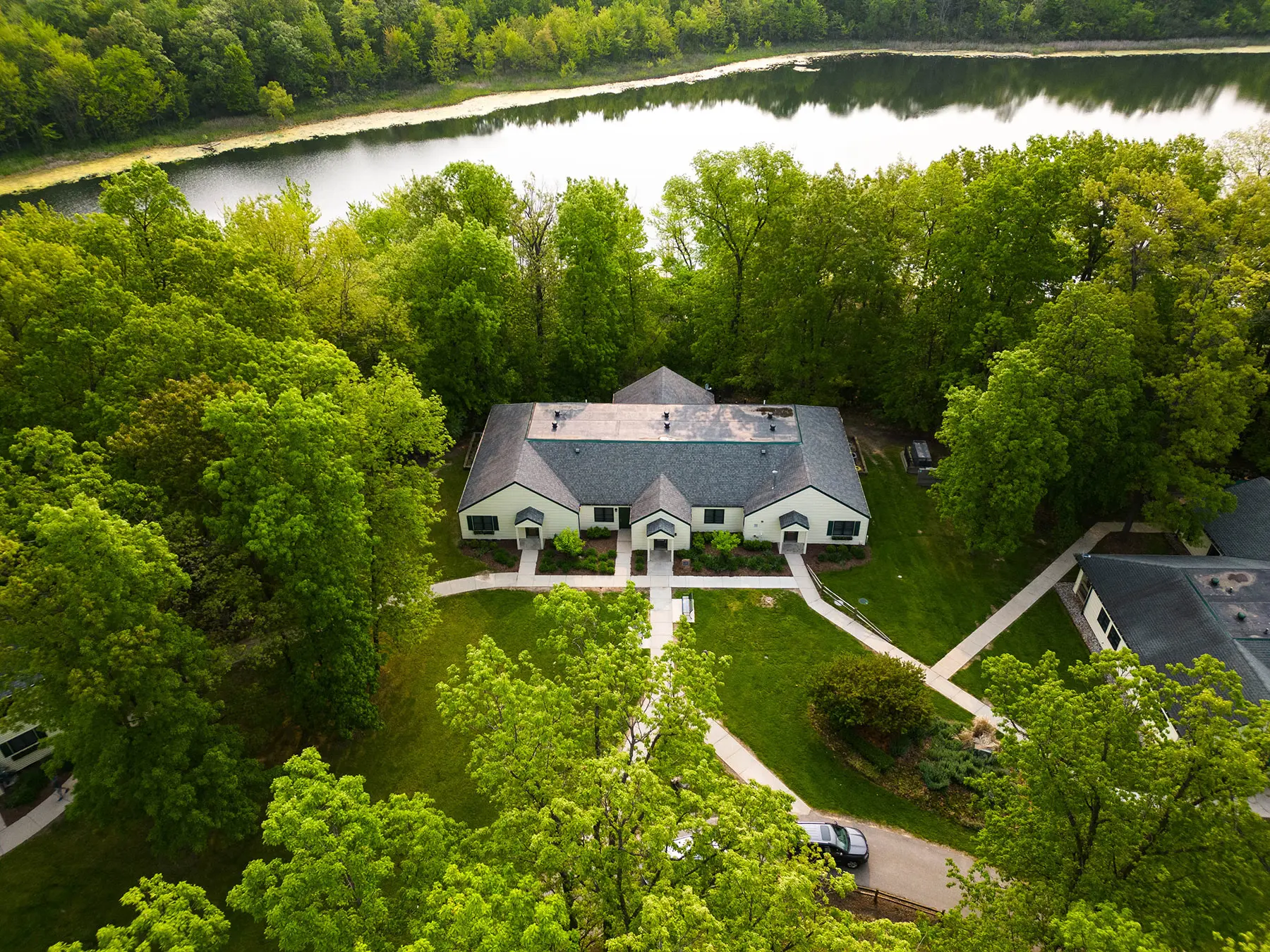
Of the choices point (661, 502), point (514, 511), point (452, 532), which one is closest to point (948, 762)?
point (661, 502)

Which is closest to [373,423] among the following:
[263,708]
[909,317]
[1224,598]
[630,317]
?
[263,708]

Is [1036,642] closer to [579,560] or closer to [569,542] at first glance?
[579,560]

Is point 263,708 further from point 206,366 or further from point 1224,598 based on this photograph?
point 1224,598

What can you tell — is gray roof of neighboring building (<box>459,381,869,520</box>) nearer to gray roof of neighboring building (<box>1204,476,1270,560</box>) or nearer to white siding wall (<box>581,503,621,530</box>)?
white siding wall (<box>581,503,621,530</box>)

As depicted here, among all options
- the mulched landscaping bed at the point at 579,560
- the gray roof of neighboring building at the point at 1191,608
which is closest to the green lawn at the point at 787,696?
the mulched landscaping bed at the point at 579,560

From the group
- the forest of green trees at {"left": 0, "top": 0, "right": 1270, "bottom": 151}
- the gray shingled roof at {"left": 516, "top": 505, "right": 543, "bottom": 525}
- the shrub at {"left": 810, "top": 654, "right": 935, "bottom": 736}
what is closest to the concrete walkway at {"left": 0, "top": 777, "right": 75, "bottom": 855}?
the gray shingled roof at {"left": 516, "top": 505, "right": 543, "bottom": 525}

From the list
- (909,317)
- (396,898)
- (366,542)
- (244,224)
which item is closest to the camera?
(396,898)
